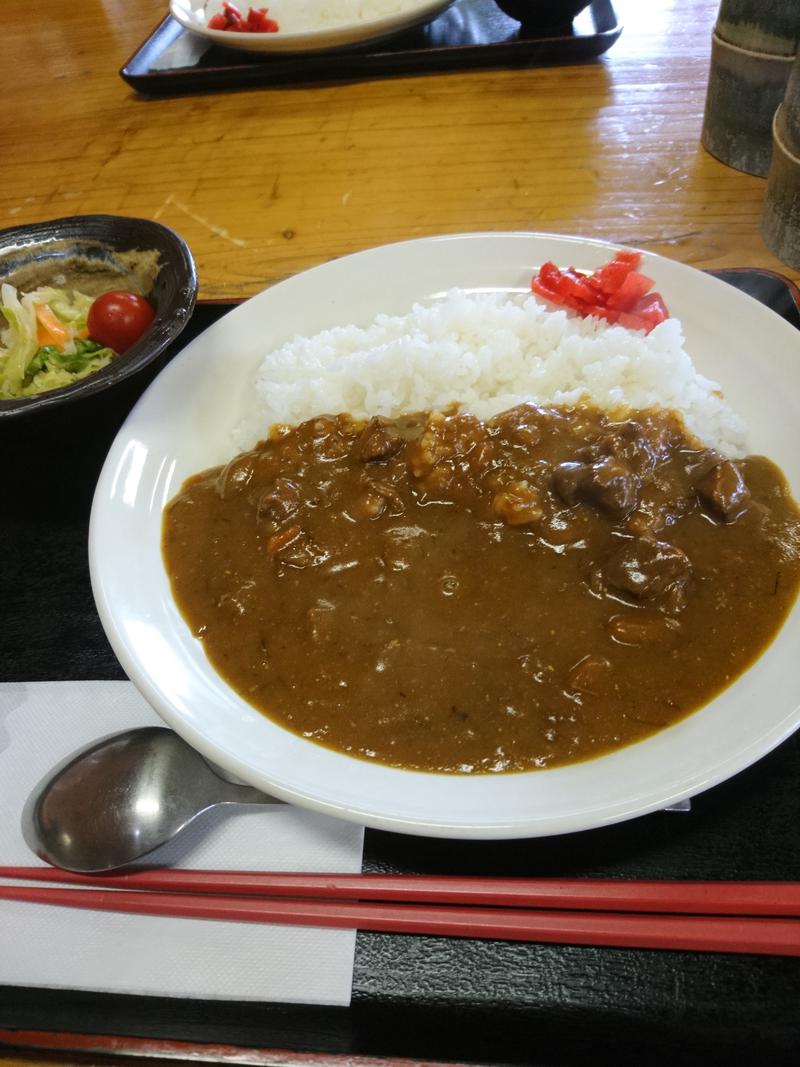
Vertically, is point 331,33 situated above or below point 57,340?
above

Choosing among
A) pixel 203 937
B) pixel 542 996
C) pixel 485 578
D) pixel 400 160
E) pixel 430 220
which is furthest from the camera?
pixel 400 160

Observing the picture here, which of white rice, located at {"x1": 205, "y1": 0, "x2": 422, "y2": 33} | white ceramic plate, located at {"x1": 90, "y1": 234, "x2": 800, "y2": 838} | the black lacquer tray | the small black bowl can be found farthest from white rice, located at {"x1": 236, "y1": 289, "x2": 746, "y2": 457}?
white rice, located at {"x1": 205, "y1": 0, "x2": 422, "y2": 33}

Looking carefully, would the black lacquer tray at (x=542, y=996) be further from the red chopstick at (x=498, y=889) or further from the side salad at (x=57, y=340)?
the side salad at (x=57, y=340)

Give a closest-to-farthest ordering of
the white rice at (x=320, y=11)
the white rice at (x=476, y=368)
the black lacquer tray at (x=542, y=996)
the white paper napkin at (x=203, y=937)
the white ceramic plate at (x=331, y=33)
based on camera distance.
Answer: the black lacquer tray at (x=542, y=996) → the white paper napkin at (x=203, y=937) → the white rice at (x=476, y=368) → the white ceramic plate at (x=331, y=33) → the white rice at (x=320, y=11)

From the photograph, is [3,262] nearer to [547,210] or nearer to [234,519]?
[234,519]

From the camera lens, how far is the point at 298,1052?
4.47 feet

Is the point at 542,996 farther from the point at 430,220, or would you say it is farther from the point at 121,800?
the point at 430,220

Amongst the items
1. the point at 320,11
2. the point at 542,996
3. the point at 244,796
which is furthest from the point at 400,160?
the point at 542,996

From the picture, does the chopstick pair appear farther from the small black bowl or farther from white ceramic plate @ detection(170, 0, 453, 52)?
white ceramic plate @ detection(170, 0, 453, 52)

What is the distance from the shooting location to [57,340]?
2525 millimetres

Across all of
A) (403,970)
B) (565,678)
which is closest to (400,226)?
(565,678)

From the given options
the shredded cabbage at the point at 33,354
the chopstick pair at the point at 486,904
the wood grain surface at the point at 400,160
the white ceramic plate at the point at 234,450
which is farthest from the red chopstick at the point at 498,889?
the wood grain surface at the point at 400,160

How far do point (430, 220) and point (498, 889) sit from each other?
273 cm

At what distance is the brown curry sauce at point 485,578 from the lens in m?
1.66
